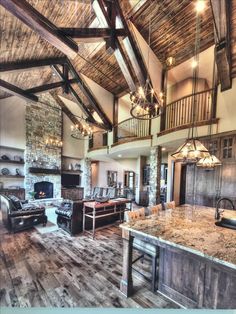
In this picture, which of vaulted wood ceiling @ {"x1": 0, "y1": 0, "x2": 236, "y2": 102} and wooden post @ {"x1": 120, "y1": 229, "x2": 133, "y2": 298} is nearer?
wooden post @ {"x1": 120, "y1": 229, "x2": 133, "y2": 298}

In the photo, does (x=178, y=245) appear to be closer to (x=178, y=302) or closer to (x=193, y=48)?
(x=178, y=302)

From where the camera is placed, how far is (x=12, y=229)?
4.07 m

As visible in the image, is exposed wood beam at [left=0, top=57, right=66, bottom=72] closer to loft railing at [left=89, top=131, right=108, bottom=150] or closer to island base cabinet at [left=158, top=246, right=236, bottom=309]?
island base cabinet at [left=158, top=246, right=236, bottom=309]

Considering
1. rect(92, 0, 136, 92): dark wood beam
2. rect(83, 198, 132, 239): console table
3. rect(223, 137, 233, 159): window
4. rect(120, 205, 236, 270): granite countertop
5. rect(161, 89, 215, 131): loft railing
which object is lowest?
rect(83, 198, 132, 239): console table

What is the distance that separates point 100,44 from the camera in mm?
4547

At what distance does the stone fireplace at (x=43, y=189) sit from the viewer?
7.84 meters

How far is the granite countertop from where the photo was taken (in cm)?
146

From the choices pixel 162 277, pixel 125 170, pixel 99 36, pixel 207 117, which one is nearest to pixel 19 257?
pixel 162 277

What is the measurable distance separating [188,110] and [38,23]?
421 cm

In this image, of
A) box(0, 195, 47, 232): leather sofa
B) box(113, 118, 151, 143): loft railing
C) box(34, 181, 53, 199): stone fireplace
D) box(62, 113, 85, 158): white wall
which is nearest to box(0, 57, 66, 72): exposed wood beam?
box(0, 195, 47, 232): leather sofa

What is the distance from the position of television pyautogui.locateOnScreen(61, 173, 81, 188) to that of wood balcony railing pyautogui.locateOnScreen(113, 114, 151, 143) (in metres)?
3.50

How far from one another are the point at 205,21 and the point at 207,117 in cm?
215

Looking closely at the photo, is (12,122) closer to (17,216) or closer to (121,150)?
(17,216)

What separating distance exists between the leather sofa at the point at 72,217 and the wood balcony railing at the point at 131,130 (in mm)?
3566
